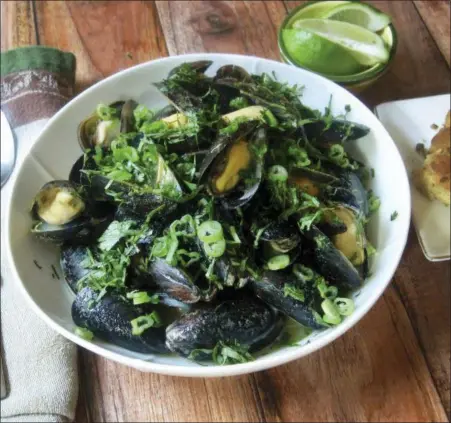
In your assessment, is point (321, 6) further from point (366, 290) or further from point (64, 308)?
point (64, 308)


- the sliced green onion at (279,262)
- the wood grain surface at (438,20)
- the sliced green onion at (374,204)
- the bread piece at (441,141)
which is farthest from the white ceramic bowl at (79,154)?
the wood grain surface at (438,20)

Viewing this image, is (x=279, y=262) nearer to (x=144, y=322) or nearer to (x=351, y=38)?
(x=144, y=322)

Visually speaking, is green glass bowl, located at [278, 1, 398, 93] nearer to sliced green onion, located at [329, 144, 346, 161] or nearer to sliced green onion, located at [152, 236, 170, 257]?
sliced green onion, located at [329, 144, 346, 161]

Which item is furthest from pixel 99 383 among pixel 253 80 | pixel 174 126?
pixel 253 80

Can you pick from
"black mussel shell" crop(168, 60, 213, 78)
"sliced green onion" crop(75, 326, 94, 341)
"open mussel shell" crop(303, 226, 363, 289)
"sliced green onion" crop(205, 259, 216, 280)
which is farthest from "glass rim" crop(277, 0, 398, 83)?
"sliced green onion" crop(75, 326, 94, 341)

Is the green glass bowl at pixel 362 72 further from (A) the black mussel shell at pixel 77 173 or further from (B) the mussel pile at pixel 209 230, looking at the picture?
(A) the black mussel shell at pixel 77 173
